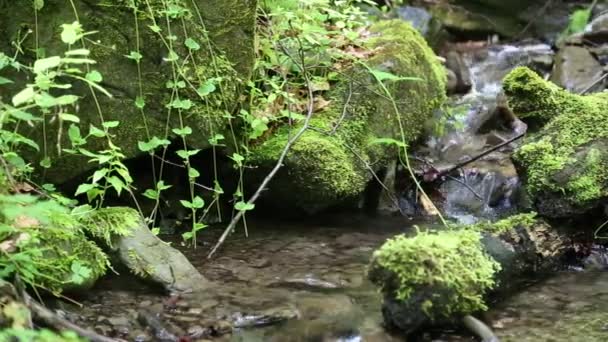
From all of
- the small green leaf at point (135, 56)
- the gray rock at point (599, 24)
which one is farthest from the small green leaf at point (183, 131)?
the gray rock at point (599, 24)

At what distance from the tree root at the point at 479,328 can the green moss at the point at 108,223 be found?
1.86 m

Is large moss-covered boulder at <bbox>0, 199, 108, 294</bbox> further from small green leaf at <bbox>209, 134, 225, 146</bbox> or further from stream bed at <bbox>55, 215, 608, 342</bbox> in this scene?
small green leaf at <bbox>209, 134, 225, 146</bbox>

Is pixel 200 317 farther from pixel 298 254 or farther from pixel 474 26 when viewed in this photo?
pixel 474 26

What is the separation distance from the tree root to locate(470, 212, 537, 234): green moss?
2.42 ft

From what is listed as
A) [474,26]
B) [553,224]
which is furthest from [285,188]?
[474,26]

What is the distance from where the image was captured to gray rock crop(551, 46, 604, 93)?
297 inches

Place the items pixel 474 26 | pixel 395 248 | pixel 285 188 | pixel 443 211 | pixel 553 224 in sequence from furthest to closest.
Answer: pixel 474 26, pixel 443 211, pixel 285 188, pixel 553 224, pixel 395 248

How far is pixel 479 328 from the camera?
2877 millimetres

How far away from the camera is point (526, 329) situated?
3102 millimetres

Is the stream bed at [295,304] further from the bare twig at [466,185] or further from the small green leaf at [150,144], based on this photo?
the bare twig at [466,185]

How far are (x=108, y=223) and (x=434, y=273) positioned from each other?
178cm

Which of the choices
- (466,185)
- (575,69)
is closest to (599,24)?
(575,69)

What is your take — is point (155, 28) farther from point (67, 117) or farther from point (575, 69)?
point (575, 69)

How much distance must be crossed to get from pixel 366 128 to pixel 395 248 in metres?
2.33
